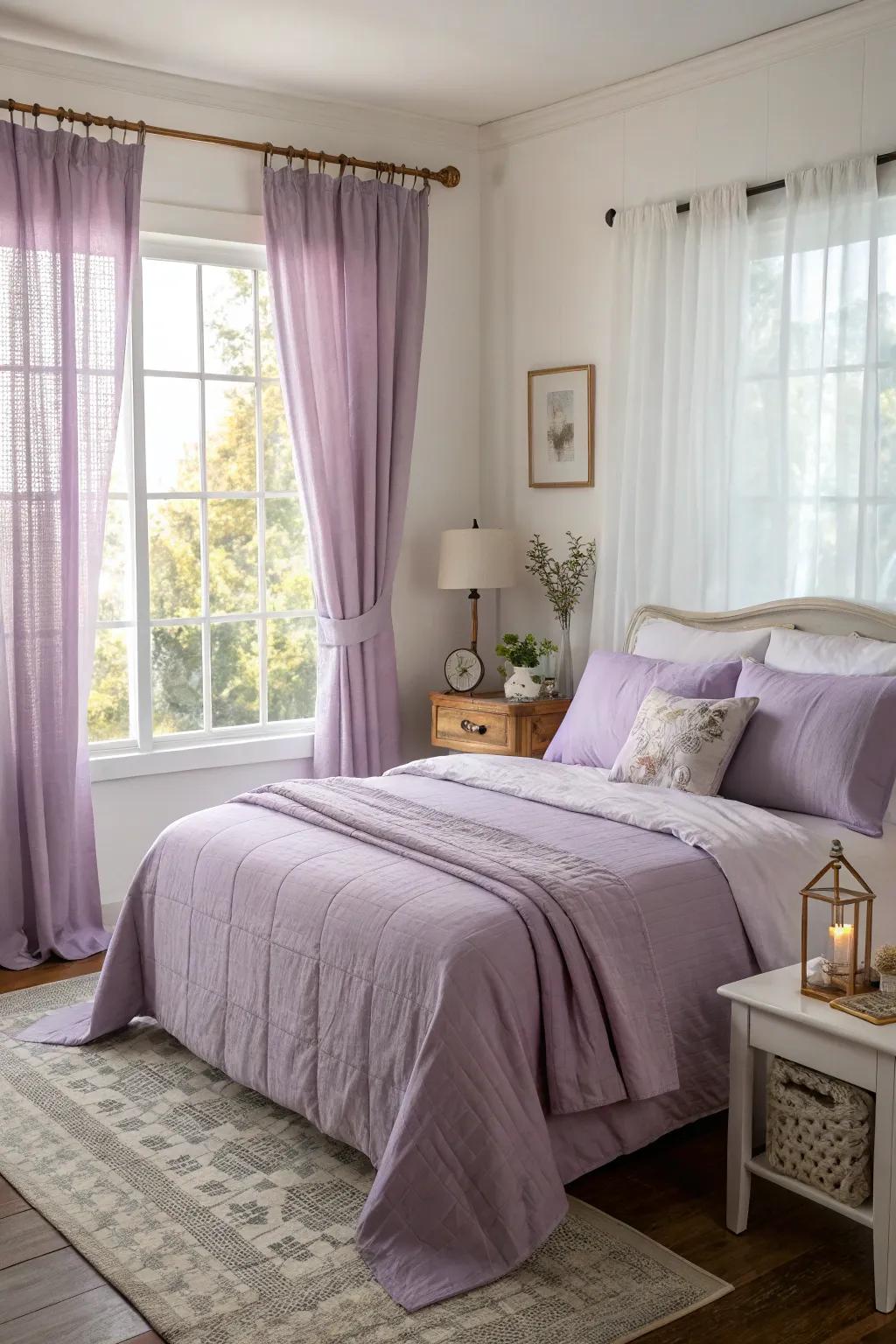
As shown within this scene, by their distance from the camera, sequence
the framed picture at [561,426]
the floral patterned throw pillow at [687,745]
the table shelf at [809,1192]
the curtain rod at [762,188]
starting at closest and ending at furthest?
the table shelf at [809,1192], the floral patterned throw pillow at [687,745], the curtain rod at [762,188], the framed picture at [561,426]

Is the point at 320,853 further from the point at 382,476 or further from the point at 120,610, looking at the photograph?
the point at 382,476

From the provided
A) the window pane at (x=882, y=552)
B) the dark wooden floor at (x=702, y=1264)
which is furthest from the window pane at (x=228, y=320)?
the dark wooden floor at (x=702, y=1264)

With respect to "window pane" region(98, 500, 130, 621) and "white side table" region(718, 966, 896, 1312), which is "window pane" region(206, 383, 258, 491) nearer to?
"window pane" region(98, 500, 130, 621)

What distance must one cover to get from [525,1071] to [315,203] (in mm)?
3429

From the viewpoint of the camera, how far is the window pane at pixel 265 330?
16.4ft

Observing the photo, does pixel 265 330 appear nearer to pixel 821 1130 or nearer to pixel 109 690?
Result: pixel 109 690

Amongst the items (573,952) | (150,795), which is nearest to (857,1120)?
(573,952)

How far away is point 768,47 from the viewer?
428 centimetres

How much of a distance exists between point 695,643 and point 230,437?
191 centimetres

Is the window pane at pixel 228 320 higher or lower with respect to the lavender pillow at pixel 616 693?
higher

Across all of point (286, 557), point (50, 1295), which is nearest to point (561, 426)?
point (286, 557)

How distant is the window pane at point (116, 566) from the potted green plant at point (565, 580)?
1.59 meters

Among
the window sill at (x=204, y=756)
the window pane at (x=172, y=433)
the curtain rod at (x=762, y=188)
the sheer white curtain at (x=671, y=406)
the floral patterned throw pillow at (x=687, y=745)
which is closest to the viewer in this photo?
the floral patterned throw pillow at (x=687, y=745)

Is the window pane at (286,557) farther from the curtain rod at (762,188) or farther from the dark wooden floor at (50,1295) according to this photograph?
the dark wooden floor at (50,1295)
